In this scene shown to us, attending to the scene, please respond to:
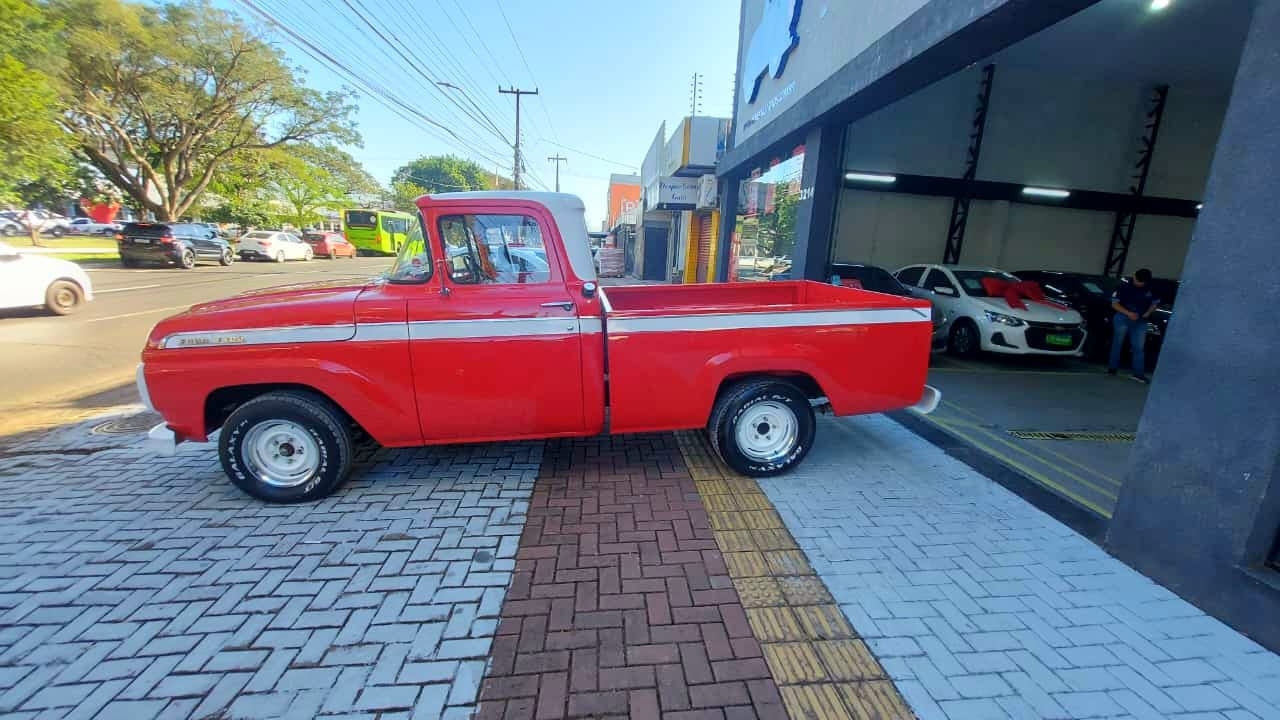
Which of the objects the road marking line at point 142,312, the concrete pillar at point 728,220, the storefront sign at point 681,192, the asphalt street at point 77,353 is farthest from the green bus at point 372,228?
the concrete pillar at point 728,220

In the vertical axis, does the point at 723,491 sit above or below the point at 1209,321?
below

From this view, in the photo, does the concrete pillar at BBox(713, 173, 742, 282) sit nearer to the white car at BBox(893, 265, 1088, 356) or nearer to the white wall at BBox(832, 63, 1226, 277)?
the white wall at BBox(832, 63, 1226, 277)

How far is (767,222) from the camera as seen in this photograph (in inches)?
497

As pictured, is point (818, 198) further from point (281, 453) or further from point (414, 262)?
point (281, 453)

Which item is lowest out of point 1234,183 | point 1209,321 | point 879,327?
point 879,327

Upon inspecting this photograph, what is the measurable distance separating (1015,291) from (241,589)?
33.5ft

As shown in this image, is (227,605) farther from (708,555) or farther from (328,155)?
(328,155)

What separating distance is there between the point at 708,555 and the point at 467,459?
228 centimetres

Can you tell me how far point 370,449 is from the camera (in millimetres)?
4621

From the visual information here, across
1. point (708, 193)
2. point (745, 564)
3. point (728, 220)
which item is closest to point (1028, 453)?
point (745, 564)

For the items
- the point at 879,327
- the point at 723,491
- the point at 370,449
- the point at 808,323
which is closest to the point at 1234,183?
the point at 879,327

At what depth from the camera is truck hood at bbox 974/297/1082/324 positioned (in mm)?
7941

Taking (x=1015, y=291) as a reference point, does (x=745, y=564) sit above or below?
below

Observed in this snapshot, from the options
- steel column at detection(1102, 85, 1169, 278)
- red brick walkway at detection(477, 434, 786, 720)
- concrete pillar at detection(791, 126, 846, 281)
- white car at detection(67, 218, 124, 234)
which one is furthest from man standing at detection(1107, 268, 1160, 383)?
white car at detection(67, 218, 124, 234)
